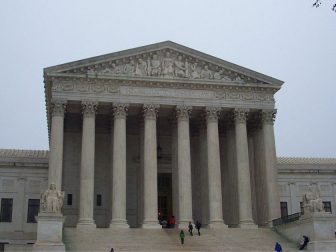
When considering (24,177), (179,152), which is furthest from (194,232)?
(24,177)

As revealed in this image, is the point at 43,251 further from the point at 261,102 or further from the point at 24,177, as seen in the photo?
the point at 261,102

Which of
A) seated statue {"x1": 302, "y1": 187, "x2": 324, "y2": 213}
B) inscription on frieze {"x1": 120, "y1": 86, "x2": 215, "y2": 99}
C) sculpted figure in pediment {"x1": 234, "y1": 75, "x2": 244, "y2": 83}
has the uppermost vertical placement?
sculpted figure in pediment {"x1": 234, "y1": 75, "x2": 244, "y2": 83}

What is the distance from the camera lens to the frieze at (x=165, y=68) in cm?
4750

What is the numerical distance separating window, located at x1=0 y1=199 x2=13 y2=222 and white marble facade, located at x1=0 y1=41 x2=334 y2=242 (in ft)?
3.60

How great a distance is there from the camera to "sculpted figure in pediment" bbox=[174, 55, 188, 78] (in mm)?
49062

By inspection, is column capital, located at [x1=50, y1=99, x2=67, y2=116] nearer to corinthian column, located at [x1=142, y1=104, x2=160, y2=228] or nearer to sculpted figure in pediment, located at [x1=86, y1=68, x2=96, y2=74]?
sculpted figure in pediment, located at [x1=86, y1=68, x2=96, y2=74]

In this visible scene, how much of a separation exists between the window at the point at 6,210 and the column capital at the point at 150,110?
1718cm

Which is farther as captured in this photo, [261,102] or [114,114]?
[261,102]

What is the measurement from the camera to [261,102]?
164ft

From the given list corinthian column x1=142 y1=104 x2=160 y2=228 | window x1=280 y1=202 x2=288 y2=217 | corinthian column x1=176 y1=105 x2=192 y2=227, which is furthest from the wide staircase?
window x1=280 y1=202 x2=288 y2=217

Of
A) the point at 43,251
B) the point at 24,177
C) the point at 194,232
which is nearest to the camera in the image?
the point at 43,251

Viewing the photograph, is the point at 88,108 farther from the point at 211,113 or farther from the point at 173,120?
the point at 211,113

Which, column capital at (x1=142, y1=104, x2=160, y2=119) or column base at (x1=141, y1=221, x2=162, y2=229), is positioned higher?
column capital at (x1=142, y1=104, x2=160, y2=119)

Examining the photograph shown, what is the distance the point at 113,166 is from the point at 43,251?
12541 millimetres
